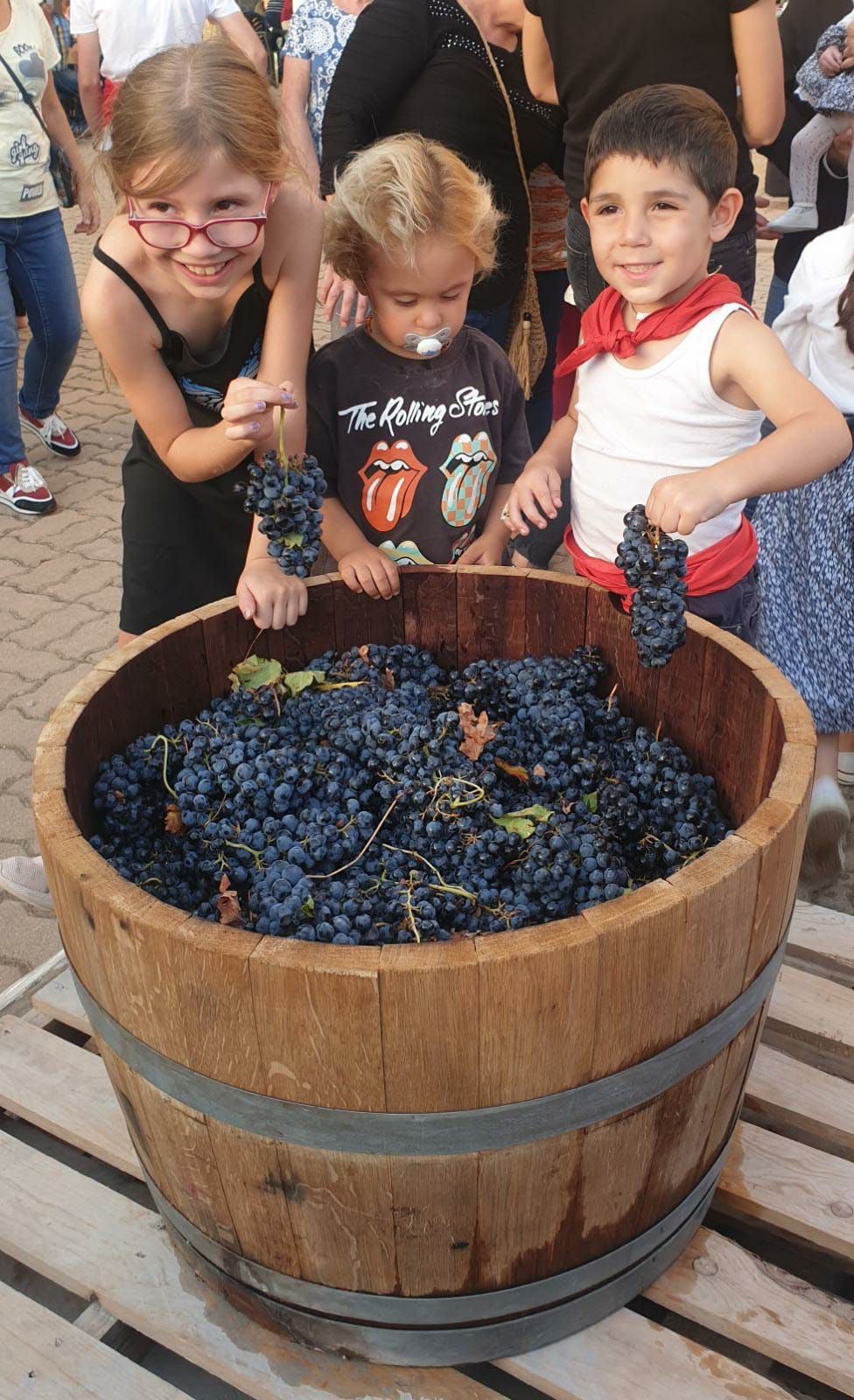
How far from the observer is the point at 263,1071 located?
1.29m

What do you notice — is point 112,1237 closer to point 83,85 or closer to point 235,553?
point 235,553

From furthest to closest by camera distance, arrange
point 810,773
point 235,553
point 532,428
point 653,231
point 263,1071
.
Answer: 1. point 532,428
2. point 235,553
3. point 653,231
4. point 810,773
5. point 263,1071

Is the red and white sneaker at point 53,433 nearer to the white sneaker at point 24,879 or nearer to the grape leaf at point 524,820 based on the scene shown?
the white sneaker at point 24,879

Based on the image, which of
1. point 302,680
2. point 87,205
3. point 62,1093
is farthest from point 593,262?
point 87,205

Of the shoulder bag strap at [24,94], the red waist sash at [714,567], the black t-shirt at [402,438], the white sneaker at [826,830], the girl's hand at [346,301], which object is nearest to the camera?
the red waist sash at [714,567]

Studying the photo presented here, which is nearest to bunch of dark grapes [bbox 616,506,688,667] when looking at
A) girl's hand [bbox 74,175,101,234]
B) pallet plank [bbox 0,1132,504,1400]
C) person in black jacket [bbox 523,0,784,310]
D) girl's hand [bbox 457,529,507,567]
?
girl's hand [bbox 457,529,507,567]

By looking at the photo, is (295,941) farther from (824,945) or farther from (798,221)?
(798,221)

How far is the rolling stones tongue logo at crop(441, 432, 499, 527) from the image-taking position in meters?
2.52

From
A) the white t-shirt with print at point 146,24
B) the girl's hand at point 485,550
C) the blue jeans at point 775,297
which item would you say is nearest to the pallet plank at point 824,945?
the girl's hand at point 485,550

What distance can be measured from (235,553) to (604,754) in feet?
4.08

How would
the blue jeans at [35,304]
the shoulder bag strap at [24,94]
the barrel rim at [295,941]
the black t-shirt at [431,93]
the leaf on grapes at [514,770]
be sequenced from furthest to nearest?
the blue jeans at [35,304] → the shoulder bag strap at [24,94] → the black t-shirt at [431,93] → the leaf on grapes at [514,770] → the barrel rim at [295,941]

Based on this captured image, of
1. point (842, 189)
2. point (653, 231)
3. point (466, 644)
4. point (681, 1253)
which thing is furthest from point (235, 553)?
point (842, 189)

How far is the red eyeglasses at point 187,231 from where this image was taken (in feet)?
6.56

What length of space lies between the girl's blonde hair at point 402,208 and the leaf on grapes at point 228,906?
4.39 feet
